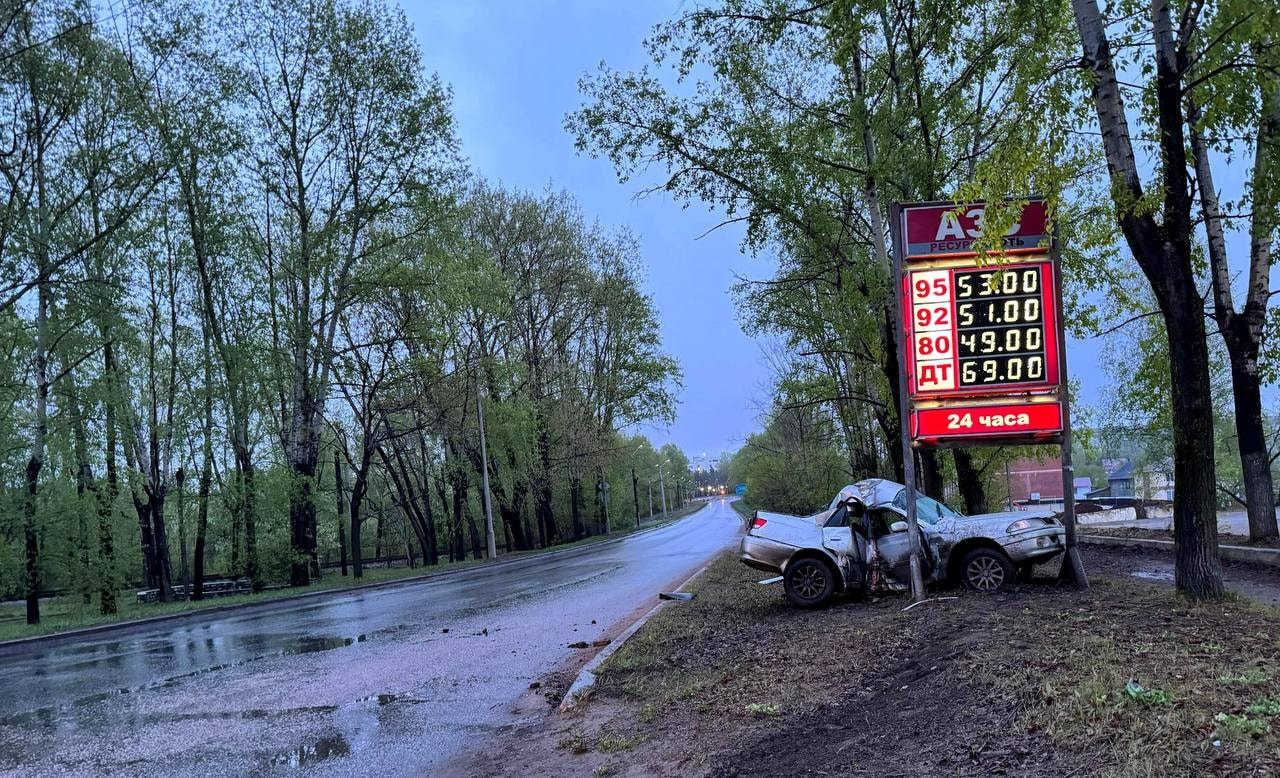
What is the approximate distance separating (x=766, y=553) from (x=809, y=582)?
67cm

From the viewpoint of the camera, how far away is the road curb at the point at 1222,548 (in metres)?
12.4

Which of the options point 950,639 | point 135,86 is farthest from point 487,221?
point 950,639

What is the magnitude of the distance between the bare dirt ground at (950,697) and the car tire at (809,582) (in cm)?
144

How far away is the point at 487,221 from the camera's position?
38688mm

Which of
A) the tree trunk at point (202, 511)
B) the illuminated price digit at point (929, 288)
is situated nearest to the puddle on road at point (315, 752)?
the illuminated price digit at point (929, 288)

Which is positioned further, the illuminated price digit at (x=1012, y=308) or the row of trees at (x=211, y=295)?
the row of trees at (x=211, y=295)

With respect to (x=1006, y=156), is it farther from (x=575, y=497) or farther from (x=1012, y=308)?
(x=575, y=497)

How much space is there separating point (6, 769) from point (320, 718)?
217 centimetres

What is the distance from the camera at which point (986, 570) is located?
9.91 meters

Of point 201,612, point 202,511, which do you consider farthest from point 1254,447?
point 202,511

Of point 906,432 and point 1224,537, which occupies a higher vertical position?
point 906,432

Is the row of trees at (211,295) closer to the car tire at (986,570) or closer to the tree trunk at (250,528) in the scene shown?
the tree trunk at (250,528)

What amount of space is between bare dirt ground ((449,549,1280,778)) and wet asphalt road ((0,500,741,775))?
92 cm

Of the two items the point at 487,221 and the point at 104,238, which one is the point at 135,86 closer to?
the point at 104,238
